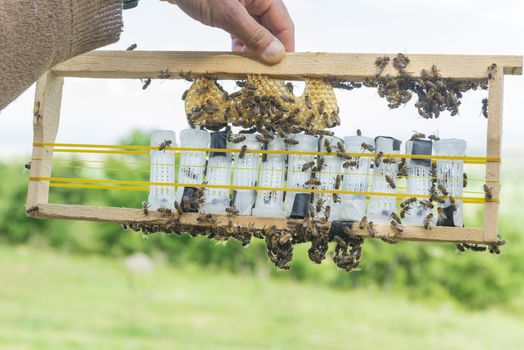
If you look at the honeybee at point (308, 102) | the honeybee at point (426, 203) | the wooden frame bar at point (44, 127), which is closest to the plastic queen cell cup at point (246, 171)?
the honeybee at point (308, 102)

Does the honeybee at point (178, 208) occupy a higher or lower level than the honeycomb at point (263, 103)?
lower

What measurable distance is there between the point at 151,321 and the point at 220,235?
6474 mm

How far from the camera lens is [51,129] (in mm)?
2660

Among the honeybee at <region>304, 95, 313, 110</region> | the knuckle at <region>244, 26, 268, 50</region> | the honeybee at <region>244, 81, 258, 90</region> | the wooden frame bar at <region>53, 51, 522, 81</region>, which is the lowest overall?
the honeybee at <region>304, 95, 313, 110</region>

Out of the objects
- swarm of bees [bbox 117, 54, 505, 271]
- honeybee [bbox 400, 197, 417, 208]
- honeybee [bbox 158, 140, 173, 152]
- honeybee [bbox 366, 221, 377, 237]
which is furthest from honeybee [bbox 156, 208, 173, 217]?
honeybee [bbox 400, 197, 417, 208]

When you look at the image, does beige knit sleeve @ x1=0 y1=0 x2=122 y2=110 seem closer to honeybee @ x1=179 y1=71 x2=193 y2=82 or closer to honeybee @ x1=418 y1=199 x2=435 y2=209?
honeybee @ x1=179 y1=71 x2=193 y2=82

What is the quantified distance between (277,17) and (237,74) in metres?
0.48

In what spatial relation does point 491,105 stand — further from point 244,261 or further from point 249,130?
point 244,261

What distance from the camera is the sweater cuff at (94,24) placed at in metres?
2.17

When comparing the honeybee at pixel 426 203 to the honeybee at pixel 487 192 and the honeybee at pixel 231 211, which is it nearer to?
the honeybee at pixel 487 192

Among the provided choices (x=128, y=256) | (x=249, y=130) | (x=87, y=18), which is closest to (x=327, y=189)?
(x=249, y=130)

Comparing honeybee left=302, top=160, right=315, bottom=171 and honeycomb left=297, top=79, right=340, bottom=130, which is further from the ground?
honeycomb left=297, top=79, right=340, bottom=130

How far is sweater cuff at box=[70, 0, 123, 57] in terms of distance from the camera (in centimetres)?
217

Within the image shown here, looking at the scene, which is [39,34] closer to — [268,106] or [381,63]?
[268,106]
